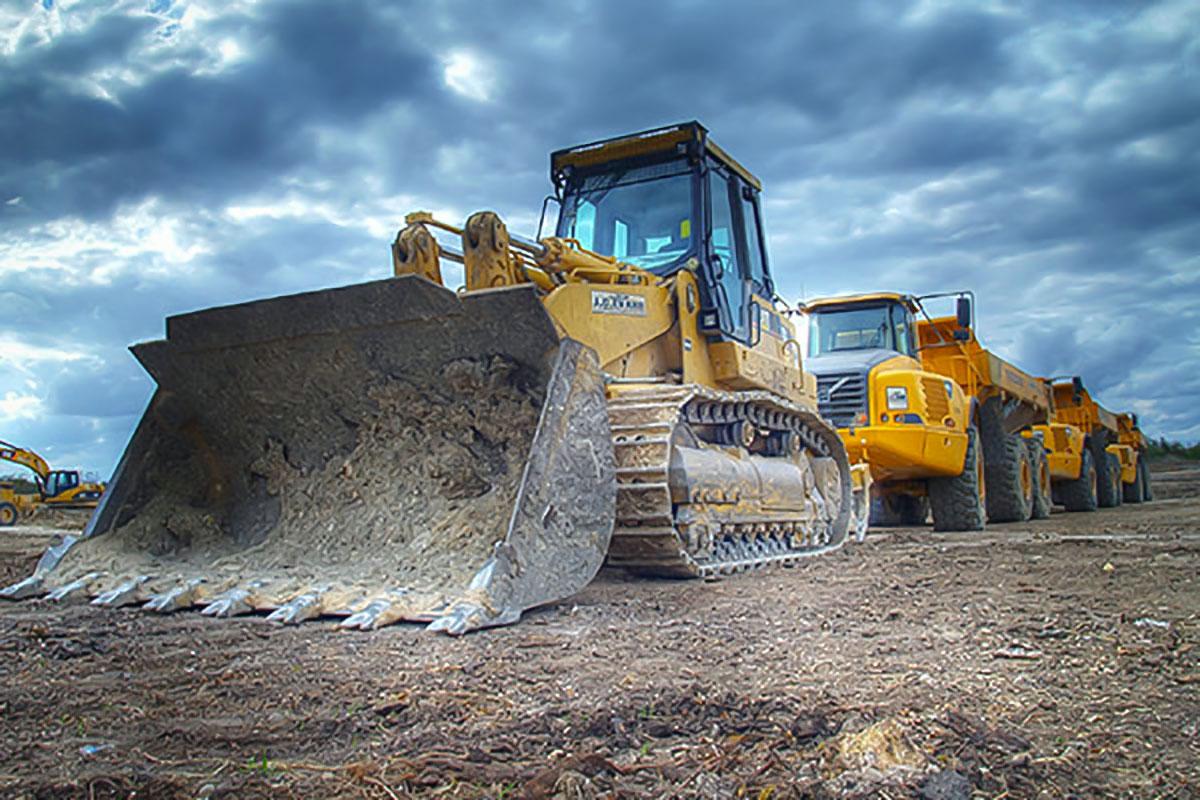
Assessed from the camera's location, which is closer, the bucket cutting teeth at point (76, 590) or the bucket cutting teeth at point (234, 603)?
the bucket cutting teeth at point (234, 603)

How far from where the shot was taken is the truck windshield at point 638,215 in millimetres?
7398

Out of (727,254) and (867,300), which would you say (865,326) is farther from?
(727,254)

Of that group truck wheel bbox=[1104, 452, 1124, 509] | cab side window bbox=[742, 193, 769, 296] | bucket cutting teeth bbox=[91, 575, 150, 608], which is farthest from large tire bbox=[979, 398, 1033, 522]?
bucket cutting teeth bbox=[91, 575, 150, 608]

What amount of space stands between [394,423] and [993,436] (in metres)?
10.0

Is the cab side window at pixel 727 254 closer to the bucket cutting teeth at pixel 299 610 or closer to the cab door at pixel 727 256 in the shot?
the cab door at pixel 727 256

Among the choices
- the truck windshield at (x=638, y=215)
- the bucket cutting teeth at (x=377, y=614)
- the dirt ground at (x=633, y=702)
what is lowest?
the dirt ground at (x=633, y=702)

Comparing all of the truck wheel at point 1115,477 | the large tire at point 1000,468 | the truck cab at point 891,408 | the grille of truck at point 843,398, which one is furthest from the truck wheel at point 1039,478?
the truck wheel at point 1115,477

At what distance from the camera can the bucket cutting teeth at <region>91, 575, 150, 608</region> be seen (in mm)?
4973

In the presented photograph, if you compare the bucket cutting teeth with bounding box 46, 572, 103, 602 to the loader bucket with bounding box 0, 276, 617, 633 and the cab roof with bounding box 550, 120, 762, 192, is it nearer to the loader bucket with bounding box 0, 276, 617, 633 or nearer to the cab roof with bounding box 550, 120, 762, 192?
the loader bucket with bounding box 0, 276, 617, 633

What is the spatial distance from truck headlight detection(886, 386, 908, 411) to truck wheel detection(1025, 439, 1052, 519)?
437 centimetres

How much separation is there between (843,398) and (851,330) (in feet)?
5.29

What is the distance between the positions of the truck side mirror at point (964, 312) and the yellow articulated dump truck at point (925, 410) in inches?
0.5

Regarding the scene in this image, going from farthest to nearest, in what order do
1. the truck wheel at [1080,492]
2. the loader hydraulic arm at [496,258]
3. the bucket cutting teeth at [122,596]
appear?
the truck wheel at [1080,492], the loader hydraulic arm at [496,258], the bucket cutting teeth at [122,596]

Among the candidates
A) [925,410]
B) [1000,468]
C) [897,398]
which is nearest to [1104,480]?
[1000,468]
